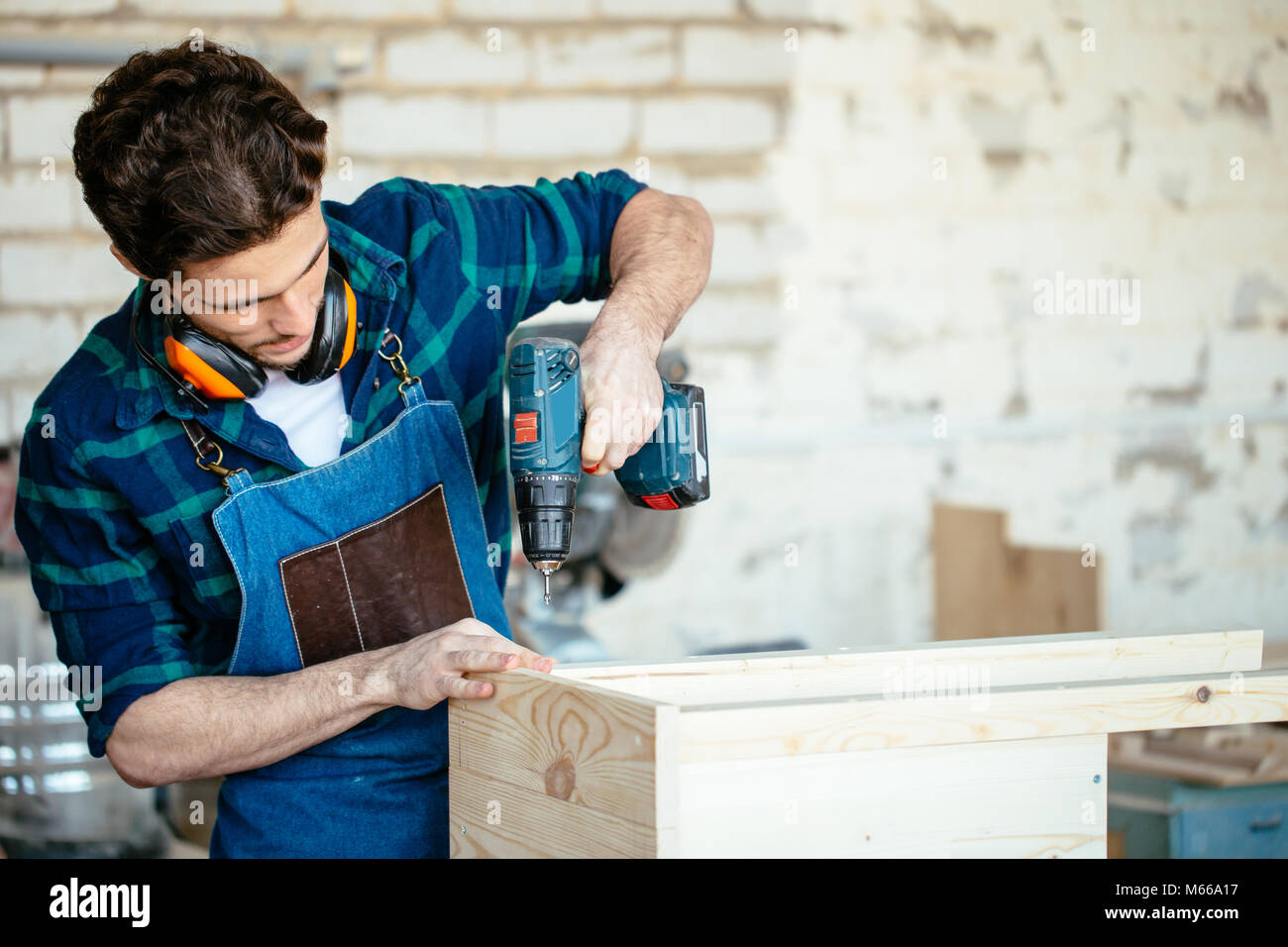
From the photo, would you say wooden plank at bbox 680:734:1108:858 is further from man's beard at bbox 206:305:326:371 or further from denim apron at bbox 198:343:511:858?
man's beard at bbox 206:305:326:371

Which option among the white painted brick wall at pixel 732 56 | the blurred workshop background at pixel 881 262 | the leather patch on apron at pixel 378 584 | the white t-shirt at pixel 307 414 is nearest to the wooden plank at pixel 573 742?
the leather patch on apron at pixel 378 584

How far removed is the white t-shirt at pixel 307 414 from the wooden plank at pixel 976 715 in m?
0.66

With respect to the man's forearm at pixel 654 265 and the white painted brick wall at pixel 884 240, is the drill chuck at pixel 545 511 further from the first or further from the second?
the white painted brick wall at pixel 884 240

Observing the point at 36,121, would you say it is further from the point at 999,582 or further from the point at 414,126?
the point at 999,582

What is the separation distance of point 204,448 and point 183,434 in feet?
0.11

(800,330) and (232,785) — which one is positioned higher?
(800,330)

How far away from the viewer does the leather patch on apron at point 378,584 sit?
5.01ft

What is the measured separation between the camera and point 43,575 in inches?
59.8

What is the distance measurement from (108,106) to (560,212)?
646 mm

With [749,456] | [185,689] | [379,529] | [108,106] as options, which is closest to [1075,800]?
[379,529]

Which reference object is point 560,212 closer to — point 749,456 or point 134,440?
point 134,440
